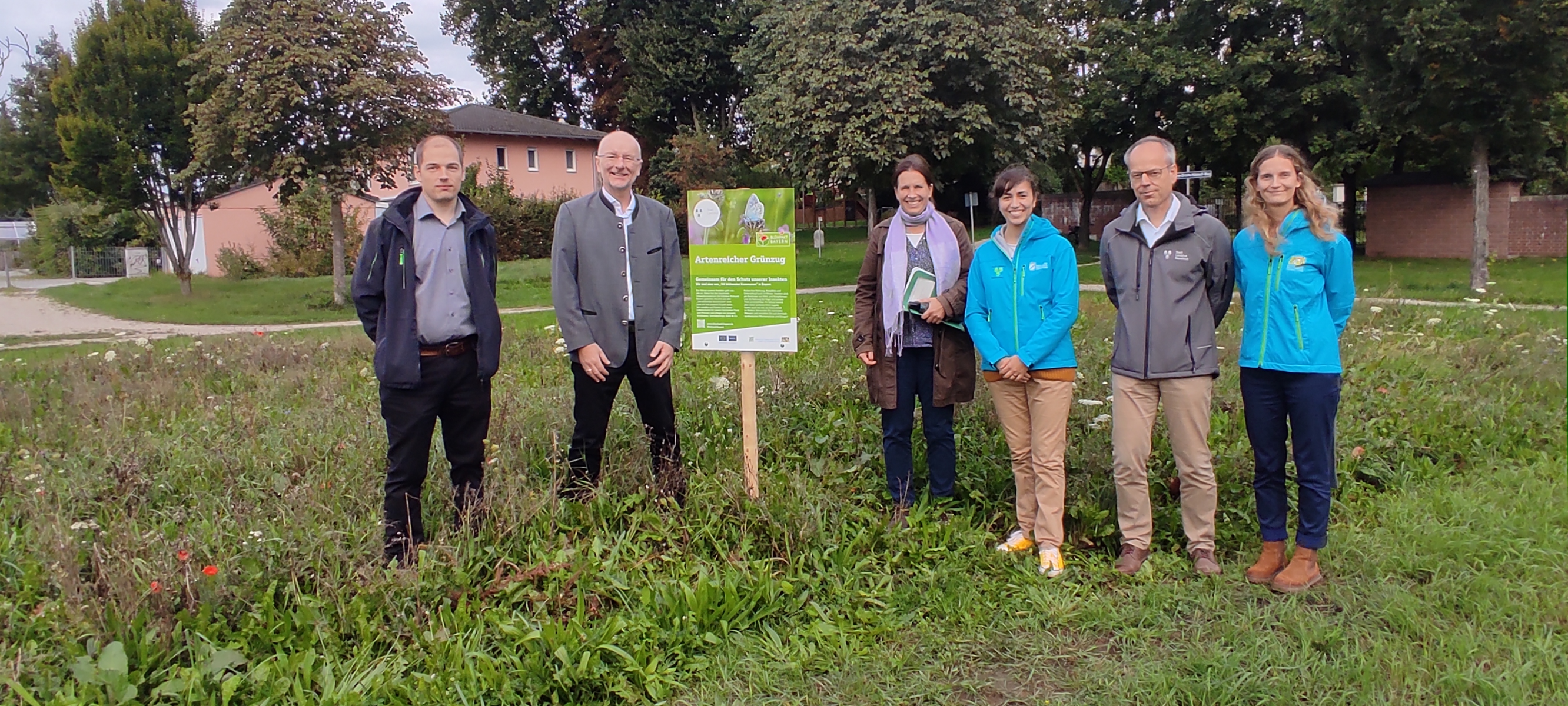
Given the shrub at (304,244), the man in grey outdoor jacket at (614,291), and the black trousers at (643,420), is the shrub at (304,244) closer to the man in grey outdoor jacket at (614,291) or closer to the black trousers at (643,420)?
the black trousers at (643,420)

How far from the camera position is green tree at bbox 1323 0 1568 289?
589 inches

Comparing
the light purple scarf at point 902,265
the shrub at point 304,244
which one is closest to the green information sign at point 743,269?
the light purple scarf at point 902,265

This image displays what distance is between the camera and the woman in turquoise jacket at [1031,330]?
4461 millimetres

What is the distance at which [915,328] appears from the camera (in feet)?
15.9

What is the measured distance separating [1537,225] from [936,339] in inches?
1020

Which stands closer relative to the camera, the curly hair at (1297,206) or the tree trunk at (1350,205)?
the curly hair at (1297,206)

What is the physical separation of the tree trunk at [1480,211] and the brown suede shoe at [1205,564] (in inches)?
592

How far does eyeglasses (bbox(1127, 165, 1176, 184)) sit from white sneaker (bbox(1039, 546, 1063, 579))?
1.72 metres

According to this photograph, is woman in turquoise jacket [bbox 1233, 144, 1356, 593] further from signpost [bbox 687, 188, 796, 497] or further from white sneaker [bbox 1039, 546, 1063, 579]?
signpost [bbox 687, 188, 796, 497]

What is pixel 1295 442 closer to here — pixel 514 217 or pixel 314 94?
pixel 314 94

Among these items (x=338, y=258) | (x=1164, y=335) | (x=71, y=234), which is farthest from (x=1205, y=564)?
(x=71, y=234)

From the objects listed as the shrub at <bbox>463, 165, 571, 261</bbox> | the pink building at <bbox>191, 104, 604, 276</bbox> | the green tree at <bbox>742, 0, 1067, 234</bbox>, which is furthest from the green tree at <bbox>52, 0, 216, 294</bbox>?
the pink building at <bbox>191, 104, 604, 276</bbox>

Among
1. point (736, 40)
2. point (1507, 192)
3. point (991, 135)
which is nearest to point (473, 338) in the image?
point (991, 135)

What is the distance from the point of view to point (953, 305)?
15.5 feet
